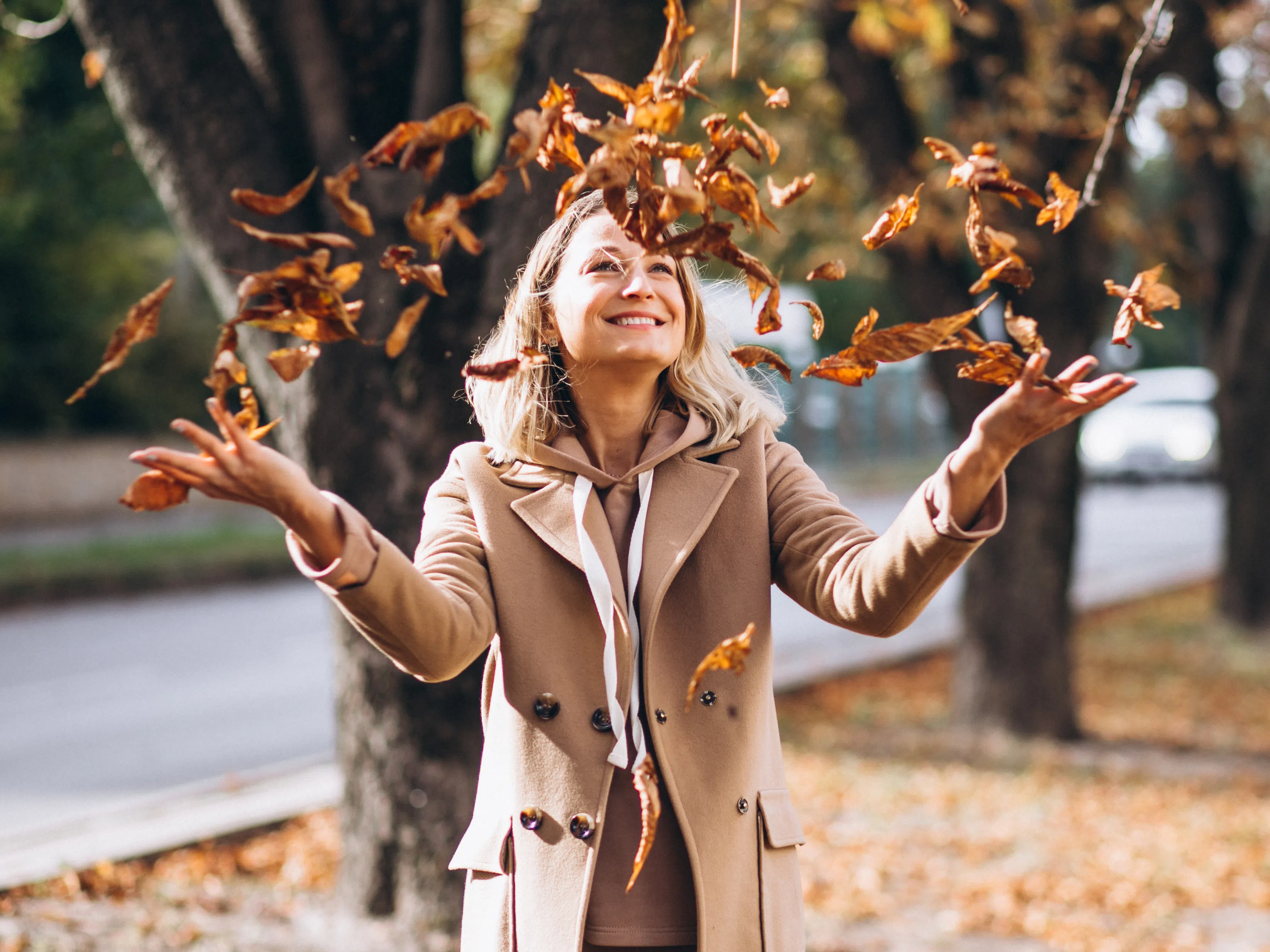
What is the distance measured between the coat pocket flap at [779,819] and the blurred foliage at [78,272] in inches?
347

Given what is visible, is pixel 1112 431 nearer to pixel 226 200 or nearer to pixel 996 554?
pixel 996 554

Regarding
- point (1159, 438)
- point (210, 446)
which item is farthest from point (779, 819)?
point (1159, 438)

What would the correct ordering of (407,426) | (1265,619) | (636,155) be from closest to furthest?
(636,155), (407,426), (1265,619)

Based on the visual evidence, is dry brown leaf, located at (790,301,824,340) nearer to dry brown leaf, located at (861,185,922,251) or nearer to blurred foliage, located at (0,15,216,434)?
dry brown leaf, located at (861,185,922,251)

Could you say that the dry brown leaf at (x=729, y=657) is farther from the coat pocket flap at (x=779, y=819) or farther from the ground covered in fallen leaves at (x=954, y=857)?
the ground covered in fallen leaves at (x=954, y=857)

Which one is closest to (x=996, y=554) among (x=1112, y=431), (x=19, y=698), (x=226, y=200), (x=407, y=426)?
(x=407, y=426)

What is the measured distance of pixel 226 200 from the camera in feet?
12.3

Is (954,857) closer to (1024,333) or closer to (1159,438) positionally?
(1024,333)

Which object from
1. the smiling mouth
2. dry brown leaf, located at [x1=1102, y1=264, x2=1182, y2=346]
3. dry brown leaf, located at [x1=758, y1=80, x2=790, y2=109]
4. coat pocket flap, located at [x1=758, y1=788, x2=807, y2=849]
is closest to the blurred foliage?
the smiling mouth

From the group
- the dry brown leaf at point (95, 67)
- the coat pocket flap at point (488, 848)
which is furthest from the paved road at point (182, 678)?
the coat pocket flap at point (488, 848)

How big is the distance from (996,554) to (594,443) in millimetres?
5557

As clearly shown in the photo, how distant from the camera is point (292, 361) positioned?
189 cm

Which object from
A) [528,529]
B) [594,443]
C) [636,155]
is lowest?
[528,529]

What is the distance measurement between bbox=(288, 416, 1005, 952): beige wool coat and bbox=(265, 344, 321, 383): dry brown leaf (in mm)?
348
